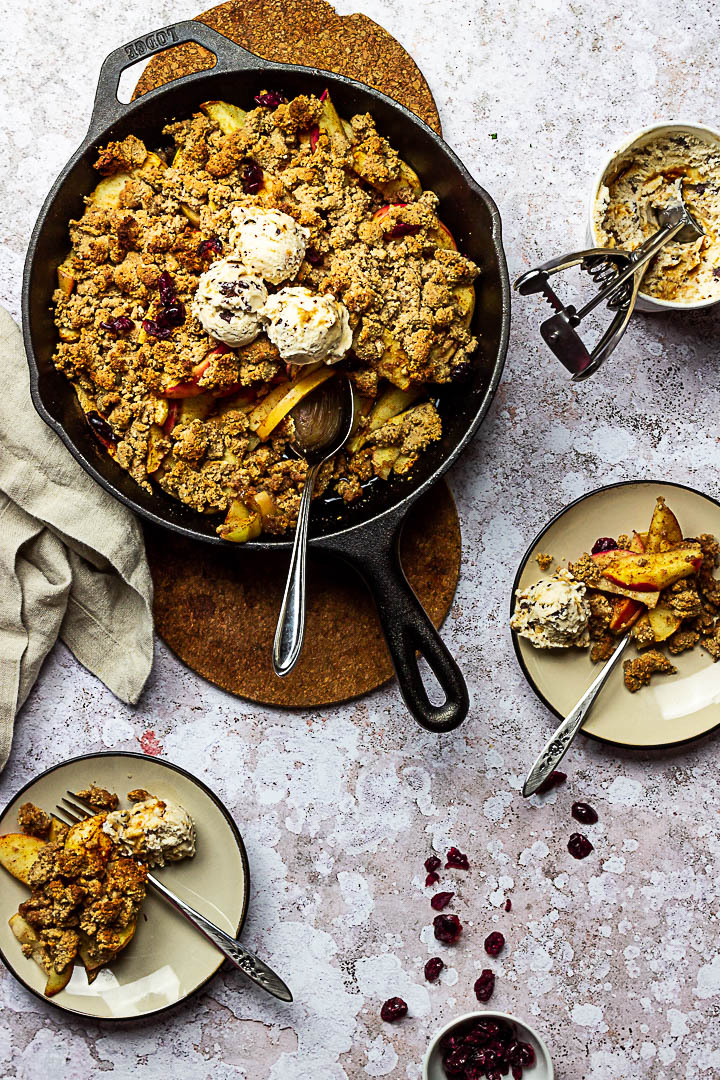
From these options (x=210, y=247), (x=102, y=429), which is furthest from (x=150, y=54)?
(x=102, y=429)

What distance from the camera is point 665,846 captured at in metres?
2.55

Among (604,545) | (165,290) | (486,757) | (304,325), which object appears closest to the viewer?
(304,325)

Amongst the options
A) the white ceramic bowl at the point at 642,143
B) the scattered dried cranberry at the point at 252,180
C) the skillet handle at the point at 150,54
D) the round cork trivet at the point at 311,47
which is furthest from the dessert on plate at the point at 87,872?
the round cork trivet at the point at 311,47

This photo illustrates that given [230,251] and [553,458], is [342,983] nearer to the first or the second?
[553,458]

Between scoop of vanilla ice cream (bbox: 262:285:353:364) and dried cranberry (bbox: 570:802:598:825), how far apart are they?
1.43 meters

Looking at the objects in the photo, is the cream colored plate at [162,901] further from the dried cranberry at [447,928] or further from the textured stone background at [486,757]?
the dried cranberry at [447,928]

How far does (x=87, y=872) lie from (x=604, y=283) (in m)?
1.99

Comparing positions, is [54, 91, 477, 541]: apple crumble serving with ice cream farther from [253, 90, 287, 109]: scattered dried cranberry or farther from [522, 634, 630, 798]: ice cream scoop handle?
[522, 634, 630, 798]: ice cream scoop handle

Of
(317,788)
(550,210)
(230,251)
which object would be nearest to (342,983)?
(317,788)

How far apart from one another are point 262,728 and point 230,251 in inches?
50.0

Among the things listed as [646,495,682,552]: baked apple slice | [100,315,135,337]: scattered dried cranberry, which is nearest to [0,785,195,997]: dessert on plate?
[100,315,135,337]: scattered dried cranberry

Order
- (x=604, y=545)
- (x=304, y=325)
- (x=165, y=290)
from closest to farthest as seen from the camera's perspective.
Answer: (x=304, y=325) → (x=165, y=290) → (x=604, y=545)

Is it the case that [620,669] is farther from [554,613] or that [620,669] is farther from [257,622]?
[257,622]

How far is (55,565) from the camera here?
7.97ft
